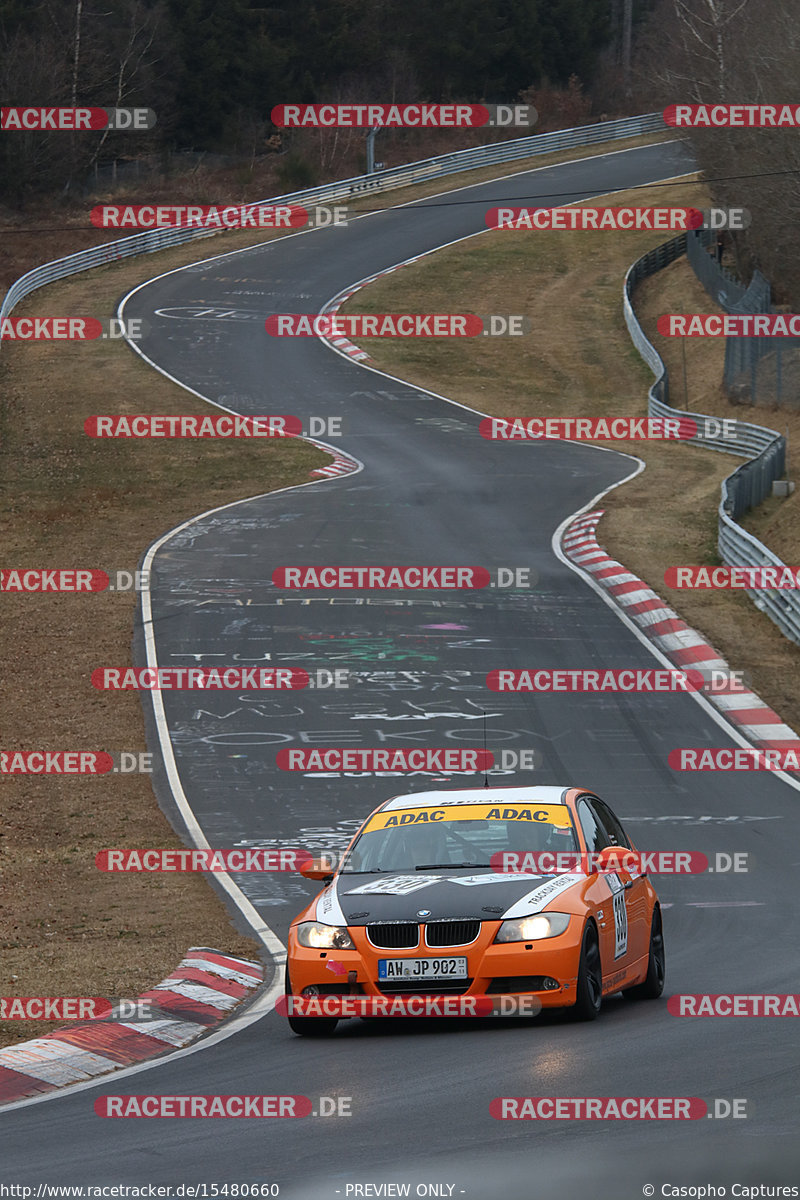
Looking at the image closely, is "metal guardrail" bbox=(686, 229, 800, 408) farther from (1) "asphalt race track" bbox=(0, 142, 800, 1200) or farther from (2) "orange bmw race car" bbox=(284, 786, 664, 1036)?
(2) "orange bmw race car" bbox=(284, 786, 664, 1036)

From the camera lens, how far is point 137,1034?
31.4ft

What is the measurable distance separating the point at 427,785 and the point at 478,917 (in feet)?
31.3

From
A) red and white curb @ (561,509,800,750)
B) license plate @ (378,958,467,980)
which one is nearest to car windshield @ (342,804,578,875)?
license plate @ (378,958,467,980)

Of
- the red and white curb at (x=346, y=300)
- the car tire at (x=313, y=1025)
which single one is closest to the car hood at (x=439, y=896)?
the car tire at (x=313, y=1025)

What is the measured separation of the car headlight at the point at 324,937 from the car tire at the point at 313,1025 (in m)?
0.37

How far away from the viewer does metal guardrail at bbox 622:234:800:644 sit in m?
27.2

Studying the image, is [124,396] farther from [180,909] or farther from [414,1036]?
[414,1036]

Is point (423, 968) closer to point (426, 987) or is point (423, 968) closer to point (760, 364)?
point (426, 987)

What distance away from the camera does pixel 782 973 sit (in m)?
10.4

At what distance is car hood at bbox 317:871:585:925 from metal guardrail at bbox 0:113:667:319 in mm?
46535

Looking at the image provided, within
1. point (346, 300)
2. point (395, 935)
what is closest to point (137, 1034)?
point (395, 935)

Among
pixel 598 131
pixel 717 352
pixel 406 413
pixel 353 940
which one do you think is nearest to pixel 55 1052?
pixel 353 940

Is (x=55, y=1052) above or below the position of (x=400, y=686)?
above

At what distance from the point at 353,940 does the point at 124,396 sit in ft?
129
